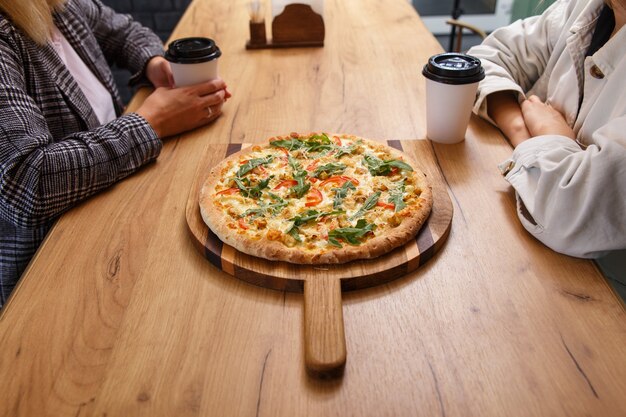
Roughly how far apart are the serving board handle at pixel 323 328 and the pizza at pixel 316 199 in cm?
6

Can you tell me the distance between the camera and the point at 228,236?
3.15 feet

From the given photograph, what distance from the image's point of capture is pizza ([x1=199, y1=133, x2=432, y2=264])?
3.10 ft

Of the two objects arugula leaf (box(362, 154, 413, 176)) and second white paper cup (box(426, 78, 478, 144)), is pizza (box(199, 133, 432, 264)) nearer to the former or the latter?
arugula leaf (box(362, 154, 413, 176))

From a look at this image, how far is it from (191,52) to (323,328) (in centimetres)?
96

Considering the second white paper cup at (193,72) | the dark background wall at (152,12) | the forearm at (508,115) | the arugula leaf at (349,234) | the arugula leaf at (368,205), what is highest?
the second white paper cup at (193,72)

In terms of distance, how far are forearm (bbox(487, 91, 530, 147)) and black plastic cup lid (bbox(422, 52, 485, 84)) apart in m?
0.19

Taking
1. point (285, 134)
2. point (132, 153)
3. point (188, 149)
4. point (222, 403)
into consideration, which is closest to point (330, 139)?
point (285, 134)

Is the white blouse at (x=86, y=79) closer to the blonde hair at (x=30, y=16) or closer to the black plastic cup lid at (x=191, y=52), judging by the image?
the blonde hair at (x=30, y=16)

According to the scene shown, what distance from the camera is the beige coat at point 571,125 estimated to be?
93 centimetres

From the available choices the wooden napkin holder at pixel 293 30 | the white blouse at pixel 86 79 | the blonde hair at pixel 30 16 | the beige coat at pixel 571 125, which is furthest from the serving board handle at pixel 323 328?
the wooden napkin holder at pixel 293 30

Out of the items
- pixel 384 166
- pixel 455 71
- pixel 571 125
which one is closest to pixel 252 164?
pixel 384 166

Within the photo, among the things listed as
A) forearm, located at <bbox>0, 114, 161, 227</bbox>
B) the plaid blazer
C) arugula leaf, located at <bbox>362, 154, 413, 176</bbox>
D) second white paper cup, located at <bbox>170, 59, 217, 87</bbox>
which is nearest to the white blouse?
the plaid blazer

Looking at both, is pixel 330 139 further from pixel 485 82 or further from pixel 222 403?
pixel 222 403

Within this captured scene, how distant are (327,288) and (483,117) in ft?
2.67
